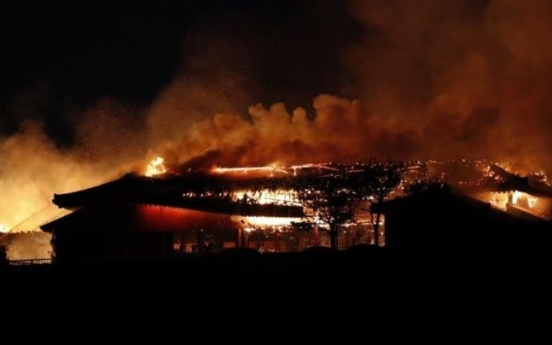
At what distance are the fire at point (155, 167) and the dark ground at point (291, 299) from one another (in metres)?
20.8

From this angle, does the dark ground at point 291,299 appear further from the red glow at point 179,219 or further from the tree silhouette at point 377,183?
the red glow at point 179,219

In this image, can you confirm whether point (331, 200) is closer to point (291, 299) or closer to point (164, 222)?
point (164, 222)

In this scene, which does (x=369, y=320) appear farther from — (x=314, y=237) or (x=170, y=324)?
(x=314, y=237)

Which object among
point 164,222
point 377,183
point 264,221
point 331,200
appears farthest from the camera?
point 264,221

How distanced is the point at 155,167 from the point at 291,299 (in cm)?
2722

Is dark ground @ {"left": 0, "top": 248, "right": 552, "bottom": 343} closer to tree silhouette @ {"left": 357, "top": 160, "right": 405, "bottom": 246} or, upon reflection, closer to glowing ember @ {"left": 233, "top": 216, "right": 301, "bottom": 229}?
tree silhouette @ {"left": 357, "top": 160, "right": 405, "bottom": 246}

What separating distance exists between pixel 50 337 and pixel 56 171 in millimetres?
46670

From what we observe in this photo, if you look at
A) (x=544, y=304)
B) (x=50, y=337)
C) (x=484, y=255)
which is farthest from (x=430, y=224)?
(x=50, y=337)

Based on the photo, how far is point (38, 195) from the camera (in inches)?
2233

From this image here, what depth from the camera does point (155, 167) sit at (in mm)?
42062

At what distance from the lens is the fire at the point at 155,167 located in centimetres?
4150

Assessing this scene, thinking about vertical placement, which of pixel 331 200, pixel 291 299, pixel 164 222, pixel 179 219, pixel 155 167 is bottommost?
pixel 291 299

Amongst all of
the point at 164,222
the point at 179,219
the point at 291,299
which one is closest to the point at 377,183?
the point at 179,219

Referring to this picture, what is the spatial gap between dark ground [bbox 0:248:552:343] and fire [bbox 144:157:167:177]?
2083 centimetres
